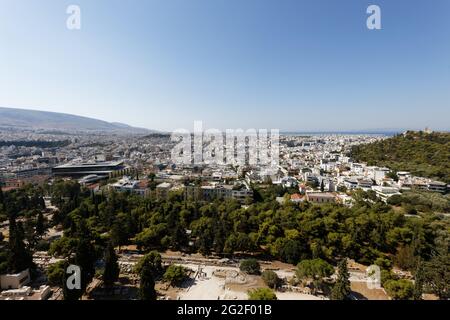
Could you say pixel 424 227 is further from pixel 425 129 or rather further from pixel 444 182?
pixel 425 129

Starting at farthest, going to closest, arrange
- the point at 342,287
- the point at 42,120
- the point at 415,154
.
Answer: the point at 42,120
the point at 415,154
the point at 342,287

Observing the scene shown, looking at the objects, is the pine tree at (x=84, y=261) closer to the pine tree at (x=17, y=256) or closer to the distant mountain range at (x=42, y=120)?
the pine tree at (x=17, y=256)

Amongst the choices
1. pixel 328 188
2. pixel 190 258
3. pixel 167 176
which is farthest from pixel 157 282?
A: pixel 328 188

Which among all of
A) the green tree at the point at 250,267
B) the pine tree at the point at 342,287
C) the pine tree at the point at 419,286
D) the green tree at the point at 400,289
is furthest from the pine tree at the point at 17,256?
the pine tree at the point at 419,286

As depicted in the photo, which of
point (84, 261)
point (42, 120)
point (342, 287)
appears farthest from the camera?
point (42, 120)

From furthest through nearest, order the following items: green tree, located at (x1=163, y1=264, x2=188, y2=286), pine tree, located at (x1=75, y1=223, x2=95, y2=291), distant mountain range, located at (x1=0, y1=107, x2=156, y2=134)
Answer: distant mountain range, located at (x1=0, y1=107, x2=156, y2=134)
green tree, located at (x1=163, y1=264, x2=188, y2=286)
pine tree, located at (x1=75, y1=223, x2=95, y2=291)

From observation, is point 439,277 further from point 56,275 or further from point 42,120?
point 42,120

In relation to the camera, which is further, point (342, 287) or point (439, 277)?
point (439, 277)

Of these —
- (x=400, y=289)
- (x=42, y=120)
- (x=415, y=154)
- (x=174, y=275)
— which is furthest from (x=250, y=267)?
(x=42, y=120)

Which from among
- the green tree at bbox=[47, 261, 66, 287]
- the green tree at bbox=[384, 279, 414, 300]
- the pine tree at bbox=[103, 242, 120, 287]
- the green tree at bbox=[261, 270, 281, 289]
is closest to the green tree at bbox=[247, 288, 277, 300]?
the green tree at bbox=[261, 270, 281, 289]

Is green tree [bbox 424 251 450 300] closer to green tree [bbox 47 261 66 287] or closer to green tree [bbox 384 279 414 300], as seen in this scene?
green tree [bbox 384 279 414 300]
